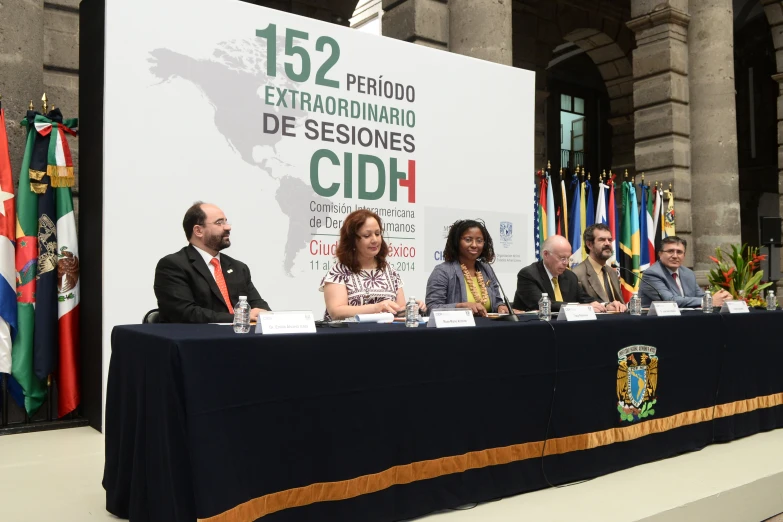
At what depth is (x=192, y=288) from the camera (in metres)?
3.13

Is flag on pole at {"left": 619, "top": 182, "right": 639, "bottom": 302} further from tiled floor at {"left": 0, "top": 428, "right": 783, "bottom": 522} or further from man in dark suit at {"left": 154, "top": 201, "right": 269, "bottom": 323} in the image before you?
man in dark suit at {"left": 154, "top": 201, "right": 269, "bottom": 323}

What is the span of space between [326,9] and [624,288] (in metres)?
5.40

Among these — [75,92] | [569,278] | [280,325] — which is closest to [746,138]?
[569,278]

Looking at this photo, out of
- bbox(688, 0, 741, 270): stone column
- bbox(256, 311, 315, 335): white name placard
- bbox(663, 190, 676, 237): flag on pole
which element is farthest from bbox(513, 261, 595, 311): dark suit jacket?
bbox(688, 0, 741, 270): stone column

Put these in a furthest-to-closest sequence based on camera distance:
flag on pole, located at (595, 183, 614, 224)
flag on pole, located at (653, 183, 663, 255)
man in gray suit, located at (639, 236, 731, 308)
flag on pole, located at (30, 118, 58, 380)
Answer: flag on pole, located at (653, 183, 663, 255)
flag on pole, located at (595, 183, 614, 224)
man in gray suit, located at (639, 236, 731, 308)
flag on pole, located at (30, 118, 58, 380)

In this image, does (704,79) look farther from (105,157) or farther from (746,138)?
(746,138)

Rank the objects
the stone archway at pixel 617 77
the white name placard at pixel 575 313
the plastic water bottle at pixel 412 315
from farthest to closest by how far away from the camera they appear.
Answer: the stone archway at pixel 617 77, the white name placard at pixel 575 313, the plastic water bottle at pixel 412 315

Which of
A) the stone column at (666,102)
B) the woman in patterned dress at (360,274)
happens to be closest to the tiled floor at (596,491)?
the woman in patterned dress at (360,274)

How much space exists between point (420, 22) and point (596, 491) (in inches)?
183

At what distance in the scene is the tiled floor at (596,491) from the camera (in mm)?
2311

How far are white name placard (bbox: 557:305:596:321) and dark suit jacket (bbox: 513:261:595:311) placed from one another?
31.9 inches

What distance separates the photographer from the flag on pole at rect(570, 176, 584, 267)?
22.7 ft

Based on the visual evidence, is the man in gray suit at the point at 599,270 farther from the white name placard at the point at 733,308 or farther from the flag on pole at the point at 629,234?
the flag on pole at the point at 629,234

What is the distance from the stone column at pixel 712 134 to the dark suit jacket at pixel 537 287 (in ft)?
16.1
